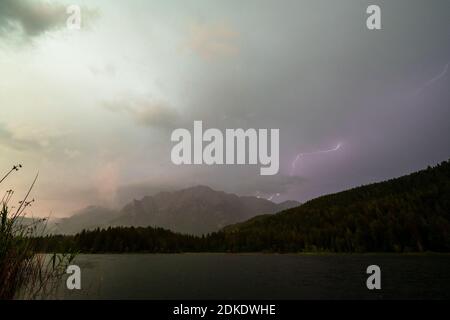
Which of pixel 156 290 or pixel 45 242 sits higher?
pixel 45 242

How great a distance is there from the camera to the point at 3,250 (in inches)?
664
